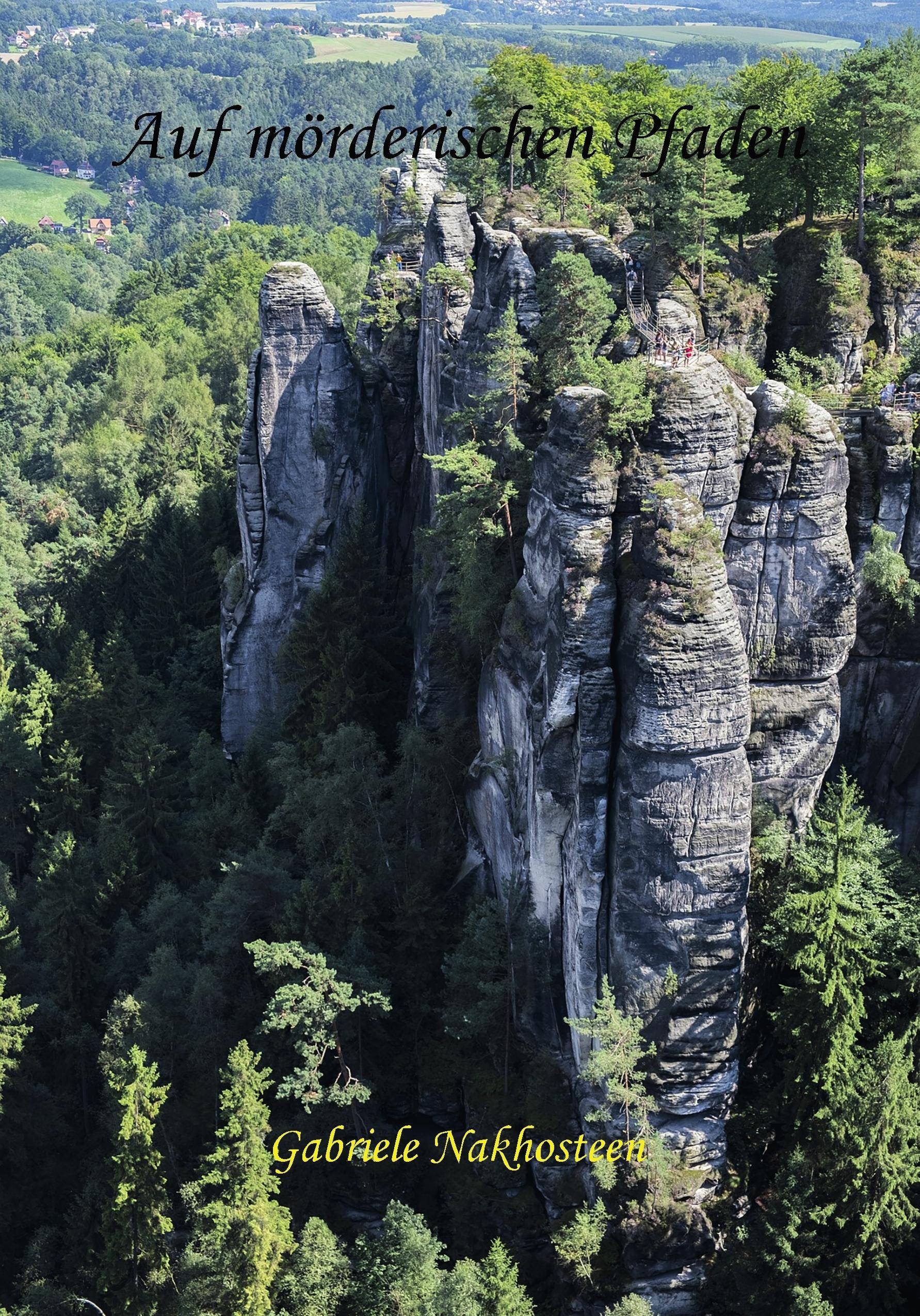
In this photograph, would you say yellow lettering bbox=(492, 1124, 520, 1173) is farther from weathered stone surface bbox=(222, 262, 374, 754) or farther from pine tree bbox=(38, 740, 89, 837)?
pine tree bbox=(38, 740, 89, 837)

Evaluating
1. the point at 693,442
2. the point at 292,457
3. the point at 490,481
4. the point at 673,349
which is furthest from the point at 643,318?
the point at 292,457

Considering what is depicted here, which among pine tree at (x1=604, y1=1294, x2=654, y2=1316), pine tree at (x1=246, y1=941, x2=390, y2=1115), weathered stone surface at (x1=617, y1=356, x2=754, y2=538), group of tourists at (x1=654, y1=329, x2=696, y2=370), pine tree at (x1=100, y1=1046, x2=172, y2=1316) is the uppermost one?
group of tourists at (x1=654, y1=329, x2=696, y2=370)

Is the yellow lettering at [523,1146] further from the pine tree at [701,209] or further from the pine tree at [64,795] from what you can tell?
the pine tree at [701,209]

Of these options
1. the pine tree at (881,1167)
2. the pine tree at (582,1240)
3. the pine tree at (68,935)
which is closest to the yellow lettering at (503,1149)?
the pine tree at (582,1240)

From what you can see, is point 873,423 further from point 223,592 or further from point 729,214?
point 223,592

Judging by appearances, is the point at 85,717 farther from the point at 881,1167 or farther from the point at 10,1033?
the point at 881,1167

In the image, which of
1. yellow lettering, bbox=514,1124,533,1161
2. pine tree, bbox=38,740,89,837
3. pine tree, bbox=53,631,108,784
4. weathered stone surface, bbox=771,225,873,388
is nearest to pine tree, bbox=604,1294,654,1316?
yellow lettering, bbox=514,1124,533,1161

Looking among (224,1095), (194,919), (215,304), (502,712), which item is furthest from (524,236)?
(215,304)
